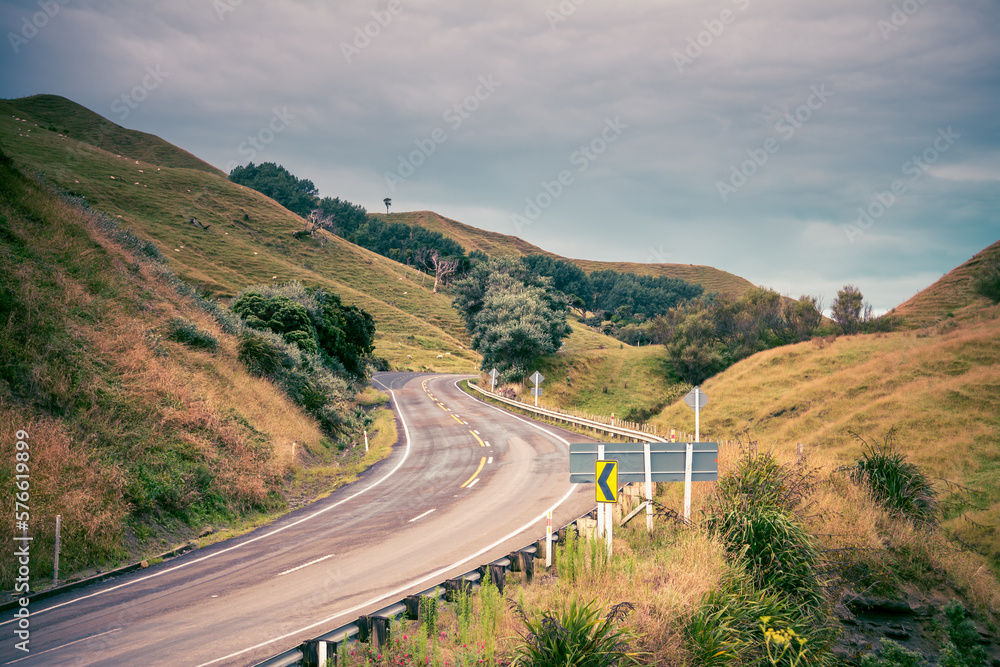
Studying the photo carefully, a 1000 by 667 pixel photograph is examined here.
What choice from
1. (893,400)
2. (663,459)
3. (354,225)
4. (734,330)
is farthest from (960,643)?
(354,225)

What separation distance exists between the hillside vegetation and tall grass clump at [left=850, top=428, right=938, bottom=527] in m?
16.5

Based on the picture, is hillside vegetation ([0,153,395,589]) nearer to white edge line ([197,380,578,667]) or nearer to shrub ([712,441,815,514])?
white edge line ([197,380,578,667])

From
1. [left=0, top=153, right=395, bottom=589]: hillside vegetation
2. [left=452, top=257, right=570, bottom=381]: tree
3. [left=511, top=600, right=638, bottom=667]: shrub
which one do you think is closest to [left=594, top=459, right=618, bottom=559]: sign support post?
[left=511, top=600, right=638, bottom=667]: shrub

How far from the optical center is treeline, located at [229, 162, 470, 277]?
145 metres

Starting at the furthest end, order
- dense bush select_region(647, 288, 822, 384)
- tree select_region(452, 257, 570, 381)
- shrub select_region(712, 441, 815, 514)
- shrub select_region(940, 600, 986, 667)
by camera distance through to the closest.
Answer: dense bush select_region(647, 288, 822, 384)
tree select_region(452, 257, 570, 381)
shrub select_region(712, 441, 815, 514)
shrub select_region(940, 600, 986, 667)

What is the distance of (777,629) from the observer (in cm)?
798

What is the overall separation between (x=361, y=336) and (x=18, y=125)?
97103 millimetres

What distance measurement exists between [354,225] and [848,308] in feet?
470

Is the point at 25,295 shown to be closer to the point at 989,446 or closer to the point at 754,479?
the point at 754,479

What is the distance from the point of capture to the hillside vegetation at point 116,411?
10903 millimetres

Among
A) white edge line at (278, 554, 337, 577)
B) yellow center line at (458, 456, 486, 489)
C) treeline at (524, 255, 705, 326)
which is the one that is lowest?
yellow center line at (458, 456, 486, 489)

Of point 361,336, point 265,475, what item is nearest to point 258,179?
point 361,336

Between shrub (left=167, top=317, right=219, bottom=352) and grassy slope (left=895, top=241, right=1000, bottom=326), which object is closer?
shrub (left=167, top=317, right=219, bottom=352)

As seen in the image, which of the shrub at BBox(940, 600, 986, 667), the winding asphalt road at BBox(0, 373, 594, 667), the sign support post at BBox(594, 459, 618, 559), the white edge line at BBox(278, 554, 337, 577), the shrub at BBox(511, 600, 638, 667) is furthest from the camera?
the white edge line at BBox(278, 554, 337, 577)
